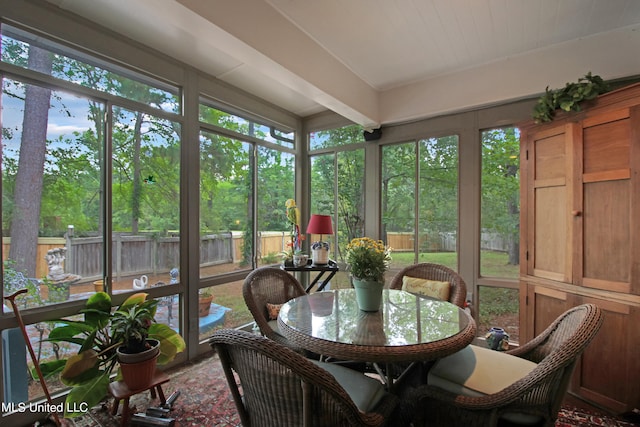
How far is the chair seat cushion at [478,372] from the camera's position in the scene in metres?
1.46

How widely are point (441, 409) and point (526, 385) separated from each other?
1.33ft

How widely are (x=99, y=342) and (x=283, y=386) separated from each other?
5.75 ft

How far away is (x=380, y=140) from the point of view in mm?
3756

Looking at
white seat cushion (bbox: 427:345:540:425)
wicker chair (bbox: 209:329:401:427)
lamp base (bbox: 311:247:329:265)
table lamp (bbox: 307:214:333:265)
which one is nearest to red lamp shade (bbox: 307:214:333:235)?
table lamp (bbox: 307:214:333:265)

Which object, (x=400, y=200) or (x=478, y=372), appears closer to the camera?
(x=478, y=372)

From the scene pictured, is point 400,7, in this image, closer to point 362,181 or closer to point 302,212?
point 362,181

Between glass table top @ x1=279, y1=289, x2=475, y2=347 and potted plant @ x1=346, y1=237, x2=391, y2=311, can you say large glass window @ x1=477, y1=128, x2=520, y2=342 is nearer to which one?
glass table top @ x1=279, y1=289, x2=475, y2=347

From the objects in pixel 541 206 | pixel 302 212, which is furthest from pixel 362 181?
pixel 541 206

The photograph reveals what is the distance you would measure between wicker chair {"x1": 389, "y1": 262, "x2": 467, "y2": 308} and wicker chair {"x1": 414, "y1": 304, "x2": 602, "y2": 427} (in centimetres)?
95

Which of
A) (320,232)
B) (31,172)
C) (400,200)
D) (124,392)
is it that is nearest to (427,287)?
(320,232)

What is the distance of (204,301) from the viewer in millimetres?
3100

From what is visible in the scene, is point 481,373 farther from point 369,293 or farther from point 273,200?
point 273,200

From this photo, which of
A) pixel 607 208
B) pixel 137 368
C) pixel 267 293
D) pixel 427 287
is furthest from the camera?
pixel 427 287

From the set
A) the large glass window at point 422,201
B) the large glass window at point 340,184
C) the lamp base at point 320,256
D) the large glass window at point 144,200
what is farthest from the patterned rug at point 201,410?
the large glass window at point 340,184
